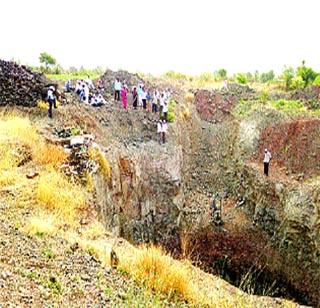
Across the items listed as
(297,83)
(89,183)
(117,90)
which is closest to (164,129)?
(117,90)

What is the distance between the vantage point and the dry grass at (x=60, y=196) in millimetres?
10820

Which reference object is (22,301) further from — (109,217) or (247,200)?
(247,200)

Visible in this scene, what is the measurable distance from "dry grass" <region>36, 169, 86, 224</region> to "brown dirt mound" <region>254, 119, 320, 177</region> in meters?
11.8

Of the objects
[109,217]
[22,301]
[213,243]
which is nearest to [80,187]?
[109,217]

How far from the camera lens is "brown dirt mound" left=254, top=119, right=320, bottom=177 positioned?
21453 millimetres

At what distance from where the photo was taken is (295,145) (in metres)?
22.8

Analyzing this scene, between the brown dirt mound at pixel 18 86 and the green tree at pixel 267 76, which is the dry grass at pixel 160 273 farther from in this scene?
the green tree at pixel 267 76

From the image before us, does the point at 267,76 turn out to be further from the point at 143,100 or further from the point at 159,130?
the point at 159,130

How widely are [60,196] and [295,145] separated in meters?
14.2

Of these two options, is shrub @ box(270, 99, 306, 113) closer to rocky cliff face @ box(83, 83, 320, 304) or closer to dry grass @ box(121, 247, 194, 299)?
rocky cliff face @ box(83, 83, 320, 304)

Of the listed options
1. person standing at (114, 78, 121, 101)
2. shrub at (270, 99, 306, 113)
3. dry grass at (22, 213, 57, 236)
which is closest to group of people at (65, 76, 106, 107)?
person standing at (114, 78, 121, 101)

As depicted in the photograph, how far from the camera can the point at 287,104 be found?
28.7 metres

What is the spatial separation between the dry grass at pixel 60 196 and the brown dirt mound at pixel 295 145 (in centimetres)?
1175

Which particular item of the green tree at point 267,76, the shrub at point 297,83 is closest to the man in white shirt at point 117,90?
the shrub at point 297,83
